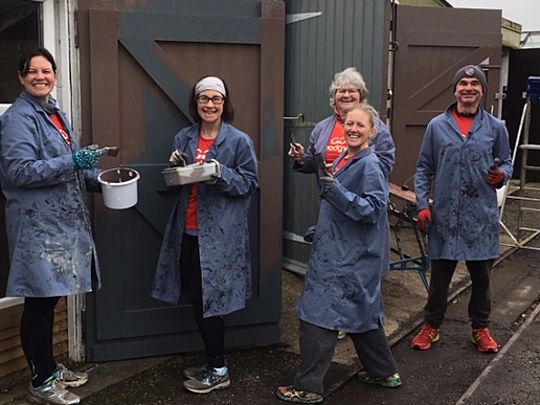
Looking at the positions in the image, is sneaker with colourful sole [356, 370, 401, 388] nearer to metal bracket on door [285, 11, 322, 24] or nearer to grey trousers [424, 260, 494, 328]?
grey trousers [424, 260, 494, 328]

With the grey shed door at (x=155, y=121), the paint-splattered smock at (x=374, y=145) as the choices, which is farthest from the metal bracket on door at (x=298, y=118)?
the grey shed door at (x=155, y=121)

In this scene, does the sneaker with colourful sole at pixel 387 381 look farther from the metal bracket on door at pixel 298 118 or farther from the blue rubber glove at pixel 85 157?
the metal bracket on door at pixel 298 118

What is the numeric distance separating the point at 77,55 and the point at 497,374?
2.96m

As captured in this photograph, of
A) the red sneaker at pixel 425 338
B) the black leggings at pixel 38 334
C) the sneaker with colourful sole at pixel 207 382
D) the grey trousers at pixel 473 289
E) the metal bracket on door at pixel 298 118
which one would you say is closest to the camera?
the black leggings at pixel 38 334

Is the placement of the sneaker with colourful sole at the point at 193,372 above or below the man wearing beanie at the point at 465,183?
below

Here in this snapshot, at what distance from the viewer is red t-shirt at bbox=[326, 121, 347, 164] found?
3.94 m

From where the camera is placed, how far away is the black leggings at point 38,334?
329 centimetres

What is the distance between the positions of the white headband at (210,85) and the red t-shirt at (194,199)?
0.26 m

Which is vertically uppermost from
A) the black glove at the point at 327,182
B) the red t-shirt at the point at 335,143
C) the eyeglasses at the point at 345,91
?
the eyeglasses at the point at 345,91

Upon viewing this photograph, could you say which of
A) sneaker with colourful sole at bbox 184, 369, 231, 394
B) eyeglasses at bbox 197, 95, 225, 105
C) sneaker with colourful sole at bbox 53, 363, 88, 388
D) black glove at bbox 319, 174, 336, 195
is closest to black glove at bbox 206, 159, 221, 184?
eyeglasses at bbox 197, 95, 225, 105

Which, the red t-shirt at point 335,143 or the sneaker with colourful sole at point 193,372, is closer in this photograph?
the sneaker with colourful sole at point 193,372

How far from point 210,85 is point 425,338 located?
2.16 metres

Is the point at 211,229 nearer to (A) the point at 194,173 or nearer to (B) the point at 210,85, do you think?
(A) the point at 194,173

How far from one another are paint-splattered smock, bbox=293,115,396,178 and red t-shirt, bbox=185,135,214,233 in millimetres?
637
